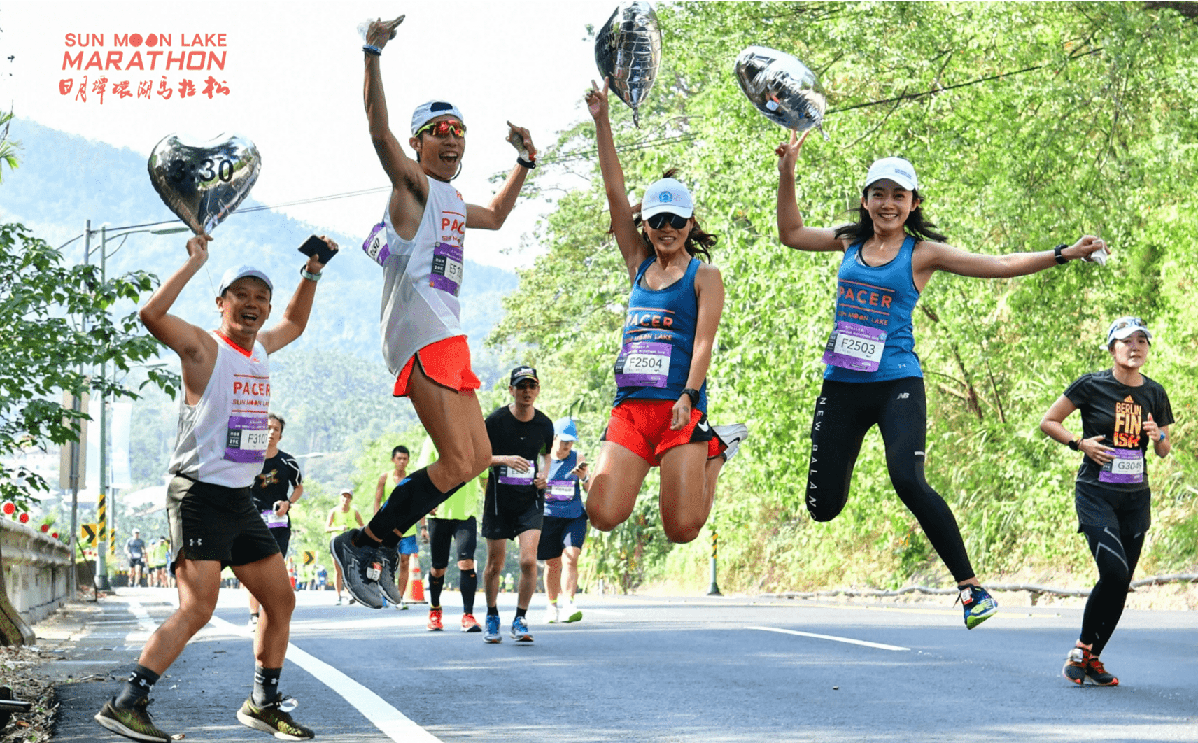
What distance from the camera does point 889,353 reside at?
8.03 metres

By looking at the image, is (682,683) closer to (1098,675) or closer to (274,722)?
(1098,675)

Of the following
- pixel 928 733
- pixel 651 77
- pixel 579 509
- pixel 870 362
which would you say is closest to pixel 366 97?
pixel 651 77

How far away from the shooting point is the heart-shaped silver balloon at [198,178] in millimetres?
8023

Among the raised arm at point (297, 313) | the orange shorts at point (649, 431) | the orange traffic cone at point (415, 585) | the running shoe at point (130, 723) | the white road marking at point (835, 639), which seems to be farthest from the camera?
the orange traffic cone at point (415, 585)

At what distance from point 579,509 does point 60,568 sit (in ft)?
37.3

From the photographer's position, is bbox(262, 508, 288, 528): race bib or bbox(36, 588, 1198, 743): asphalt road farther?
bbox(262, 508, 288, 528): race bib

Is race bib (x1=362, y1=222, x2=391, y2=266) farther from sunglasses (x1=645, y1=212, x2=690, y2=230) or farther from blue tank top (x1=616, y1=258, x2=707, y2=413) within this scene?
sunglasses (x1=645, y1=212, x2=690, y2=230)

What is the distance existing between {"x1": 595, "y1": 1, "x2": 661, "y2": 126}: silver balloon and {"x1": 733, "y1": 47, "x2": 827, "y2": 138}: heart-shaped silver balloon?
49 centimetres

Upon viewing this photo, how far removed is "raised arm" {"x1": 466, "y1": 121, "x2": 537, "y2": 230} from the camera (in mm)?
8273

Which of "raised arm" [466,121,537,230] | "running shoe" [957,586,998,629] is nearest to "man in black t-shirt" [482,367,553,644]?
"raised arm" [466,121,537,230]

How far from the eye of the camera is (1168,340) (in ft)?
74.6

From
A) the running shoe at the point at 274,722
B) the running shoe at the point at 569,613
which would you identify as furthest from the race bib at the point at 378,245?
the running shoe at the point at 569,613

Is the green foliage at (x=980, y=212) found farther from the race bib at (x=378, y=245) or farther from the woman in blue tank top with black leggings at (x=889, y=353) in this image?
the race bib at (x=378, y=245)

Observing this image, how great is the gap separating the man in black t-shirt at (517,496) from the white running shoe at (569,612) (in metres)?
2.28
